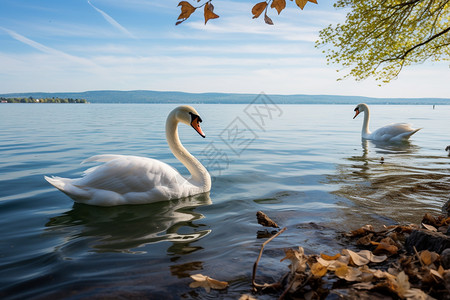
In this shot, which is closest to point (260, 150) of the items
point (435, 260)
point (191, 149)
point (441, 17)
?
point (191, 149)

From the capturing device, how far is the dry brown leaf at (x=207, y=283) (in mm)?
2652

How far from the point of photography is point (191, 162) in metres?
7.16

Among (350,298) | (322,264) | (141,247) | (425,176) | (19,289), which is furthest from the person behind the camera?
(425,176)

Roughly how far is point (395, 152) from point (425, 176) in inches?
223

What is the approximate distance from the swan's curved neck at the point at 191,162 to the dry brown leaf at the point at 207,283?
4166mm

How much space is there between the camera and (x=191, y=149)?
13711 mm

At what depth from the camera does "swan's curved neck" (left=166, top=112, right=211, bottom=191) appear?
6.93 metres

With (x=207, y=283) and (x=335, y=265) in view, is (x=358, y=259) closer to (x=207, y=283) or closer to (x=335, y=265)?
(x=335, y=265)

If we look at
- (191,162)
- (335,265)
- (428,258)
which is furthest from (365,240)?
(191,162)

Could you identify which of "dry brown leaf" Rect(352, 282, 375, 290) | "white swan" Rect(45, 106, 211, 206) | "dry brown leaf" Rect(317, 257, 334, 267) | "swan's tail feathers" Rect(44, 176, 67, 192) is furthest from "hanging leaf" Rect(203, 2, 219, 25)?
"swan's tail feathers" Rect(44, 176, 67, 192)

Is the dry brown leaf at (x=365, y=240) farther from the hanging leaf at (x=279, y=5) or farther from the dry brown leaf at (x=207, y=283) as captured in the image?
the hanging leaf at (x=279, y=5)

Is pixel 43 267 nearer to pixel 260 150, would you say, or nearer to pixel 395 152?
pixel 260 150

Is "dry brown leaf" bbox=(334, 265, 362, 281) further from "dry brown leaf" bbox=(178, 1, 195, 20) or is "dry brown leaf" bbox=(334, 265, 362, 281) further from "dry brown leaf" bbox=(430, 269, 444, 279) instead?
"dry brown leaf" bbox=(178, 1, 195, 20)

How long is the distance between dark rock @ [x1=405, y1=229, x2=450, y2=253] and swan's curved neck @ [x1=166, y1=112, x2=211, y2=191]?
4327 millimetres
